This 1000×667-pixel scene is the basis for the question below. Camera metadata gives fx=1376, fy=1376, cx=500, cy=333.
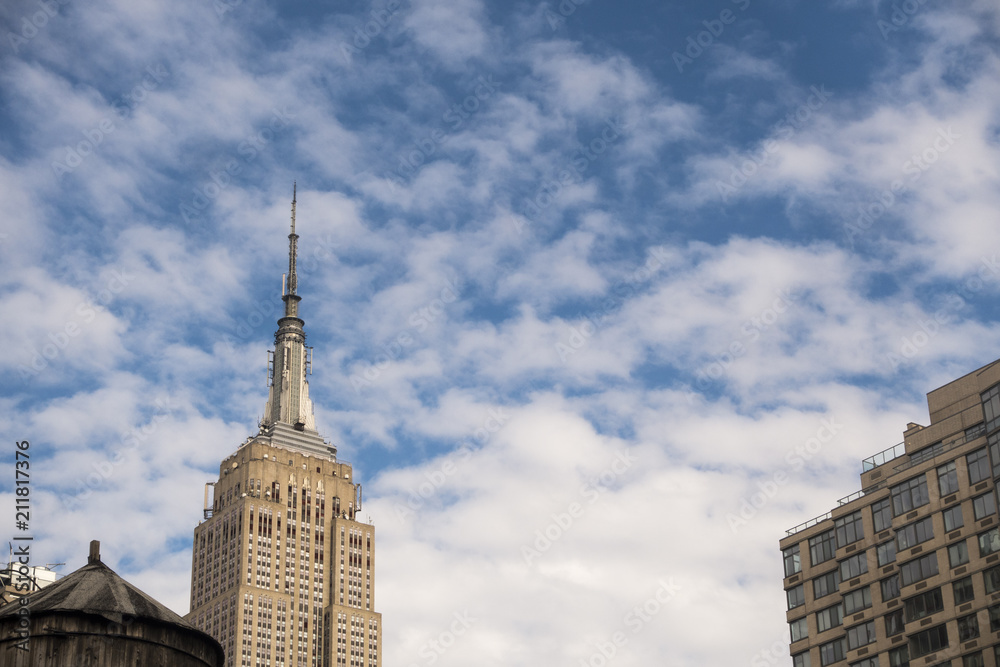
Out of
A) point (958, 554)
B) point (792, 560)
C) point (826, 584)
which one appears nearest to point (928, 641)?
point (958, 554)

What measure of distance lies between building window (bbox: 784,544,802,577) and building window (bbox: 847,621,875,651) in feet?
24.0

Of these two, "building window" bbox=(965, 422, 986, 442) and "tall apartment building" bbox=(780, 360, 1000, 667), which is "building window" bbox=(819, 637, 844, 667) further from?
"building window" bbox=(965, 422, 986, 442)

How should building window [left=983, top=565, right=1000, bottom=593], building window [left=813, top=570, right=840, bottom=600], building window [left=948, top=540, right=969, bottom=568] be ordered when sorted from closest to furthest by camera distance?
1. building window [left=983, top=565, right=1000, bottom=593]
2. building window [left=948, top=540, right=969, bottom=568]
3. building window [left=813, top=570, right=840, bottom=600]

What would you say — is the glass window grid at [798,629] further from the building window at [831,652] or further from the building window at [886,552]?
the building window at [886,552]

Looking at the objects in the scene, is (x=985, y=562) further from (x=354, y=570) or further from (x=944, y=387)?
(x=354, y=570)

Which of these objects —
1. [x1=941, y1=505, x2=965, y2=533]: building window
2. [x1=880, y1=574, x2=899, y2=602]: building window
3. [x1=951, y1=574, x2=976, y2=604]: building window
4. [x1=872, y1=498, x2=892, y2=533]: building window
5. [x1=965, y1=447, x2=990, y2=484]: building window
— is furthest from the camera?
[x1=872, y1=498, x2=892, y2=533]: building window

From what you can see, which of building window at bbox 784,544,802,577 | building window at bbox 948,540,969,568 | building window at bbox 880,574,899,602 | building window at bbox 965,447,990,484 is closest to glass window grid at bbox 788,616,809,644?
building window at bbox 784,544,802,577

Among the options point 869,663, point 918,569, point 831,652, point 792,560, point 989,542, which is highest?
point 792,560

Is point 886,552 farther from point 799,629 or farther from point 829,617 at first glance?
point 799,629

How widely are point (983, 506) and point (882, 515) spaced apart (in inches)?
349

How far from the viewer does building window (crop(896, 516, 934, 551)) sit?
286 feet

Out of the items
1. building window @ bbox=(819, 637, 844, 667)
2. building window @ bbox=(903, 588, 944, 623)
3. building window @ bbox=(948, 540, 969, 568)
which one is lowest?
building window @ bbox=(819, 637, 844, 667)

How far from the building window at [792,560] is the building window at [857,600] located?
5.62 m

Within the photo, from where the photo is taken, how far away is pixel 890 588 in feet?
293
